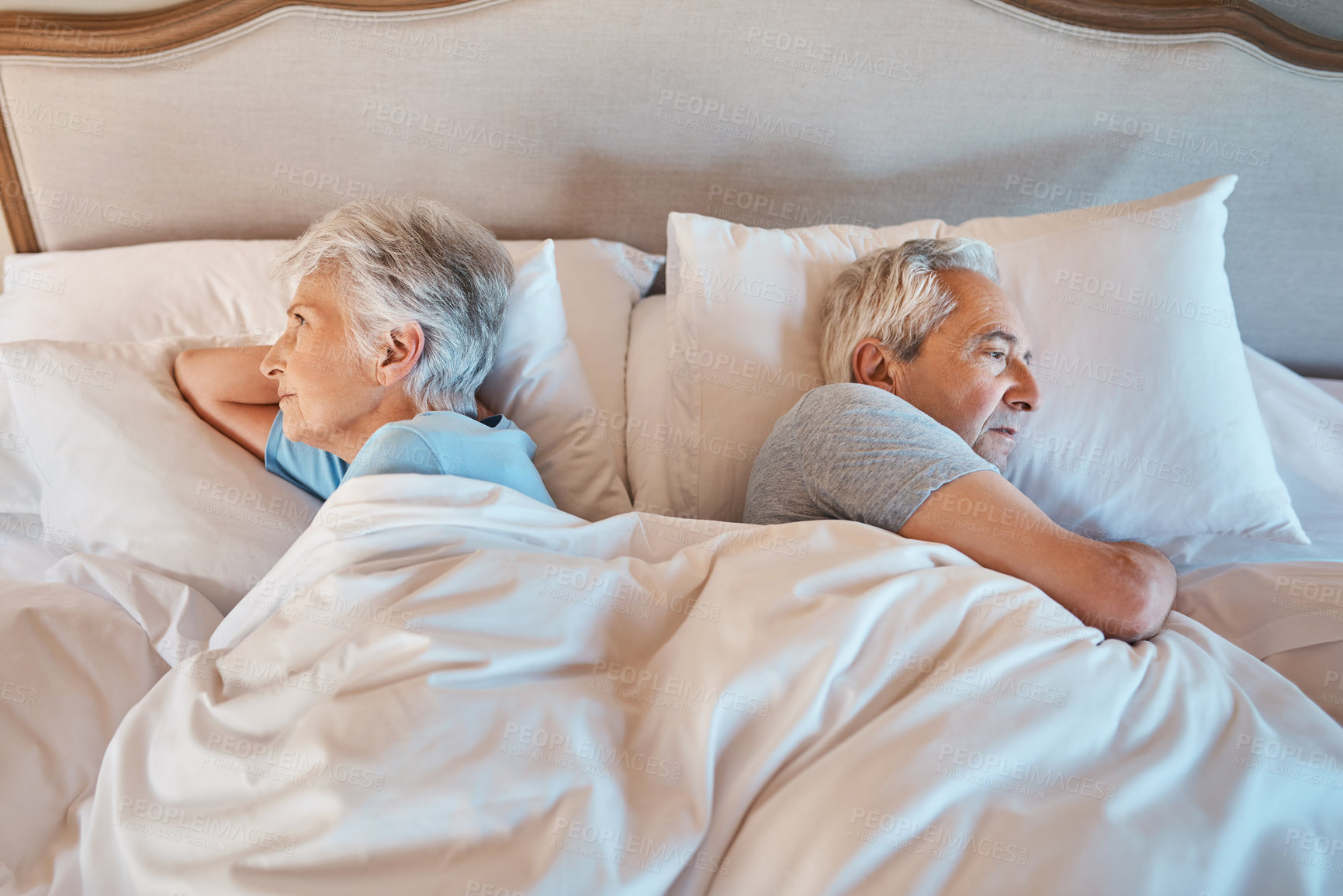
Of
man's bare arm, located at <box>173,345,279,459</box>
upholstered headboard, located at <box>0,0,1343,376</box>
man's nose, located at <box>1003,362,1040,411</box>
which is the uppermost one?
upholstered headboard, located at <box>0,0,1343,376</box>

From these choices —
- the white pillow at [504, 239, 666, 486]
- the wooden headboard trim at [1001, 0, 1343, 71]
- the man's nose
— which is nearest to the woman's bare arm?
the white pillow at [504, 239, 666, 486]

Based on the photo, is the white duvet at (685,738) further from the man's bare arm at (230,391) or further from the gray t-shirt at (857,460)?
the man's bare arm at (230,391)

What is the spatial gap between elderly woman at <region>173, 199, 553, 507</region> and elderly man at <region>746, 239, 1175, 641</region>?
0.43 meters

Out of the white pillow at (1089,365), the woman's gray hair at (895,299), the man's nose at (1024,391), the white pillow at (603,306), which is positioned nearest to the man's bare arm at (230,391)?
the white pillow at (603,306)

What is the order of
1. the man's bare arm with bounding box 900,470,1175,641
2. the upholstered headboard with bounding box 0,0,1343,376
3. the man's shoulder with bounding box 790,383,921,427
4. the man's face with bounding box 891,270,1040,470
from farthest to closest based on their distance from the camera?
the upholstered headboard with bounding box 0,0,1343,376
the man's face with bounding box 891,270,1040,470
the man's shoulder with bounding box 790,383,921,427
the man's bare arm with bounding box 900,470,1175,641

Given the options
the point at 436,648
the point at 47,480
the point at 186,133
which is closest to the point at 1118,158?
the point at 436,648

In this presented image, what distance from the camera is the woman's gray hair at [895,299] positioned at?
128cm

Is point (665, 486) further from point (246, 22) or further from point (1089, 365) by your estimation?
point (246, 22)

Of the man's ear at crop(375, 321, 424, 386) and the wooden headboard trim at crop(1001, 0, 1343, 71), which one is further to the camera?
the wooden headboard trim at crop(1001, 0, 1343, 71)

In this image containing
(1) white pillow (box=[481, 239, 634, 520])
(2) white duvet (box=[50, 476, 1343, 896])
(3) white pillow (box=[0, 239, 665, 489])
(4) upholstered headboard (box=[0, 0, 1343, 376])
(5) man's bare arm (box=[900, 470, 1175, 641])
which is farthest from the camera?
(4) upholstered headboard (box=[0, 0, 1343, 376])

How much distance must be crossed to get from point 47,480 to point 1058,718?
144 cm

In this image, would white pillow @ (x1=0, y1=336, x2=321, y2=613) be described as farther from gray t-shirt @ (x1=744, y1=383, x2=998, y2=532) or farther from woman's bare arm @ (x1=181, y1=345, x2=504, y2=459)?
gray t-shirt @ (x1=744, y1=383, x2=998, y2=532)

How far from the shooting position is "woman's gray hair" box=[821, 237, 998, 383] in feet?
4.20

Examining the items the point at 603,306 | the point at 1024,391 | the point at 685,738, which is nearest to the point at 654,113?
the point at 603,306
